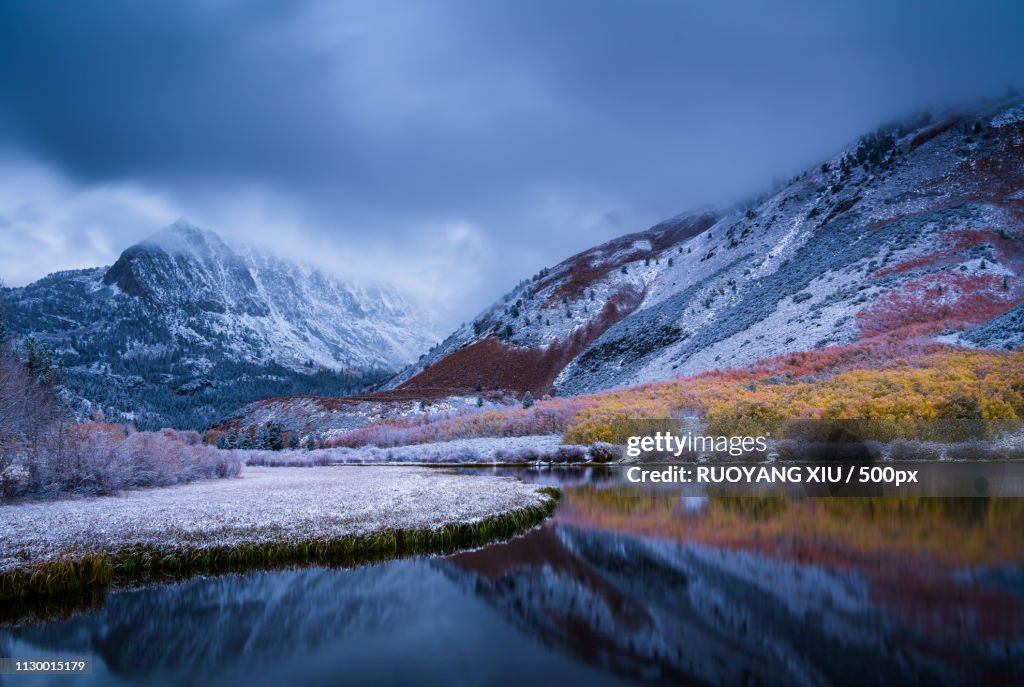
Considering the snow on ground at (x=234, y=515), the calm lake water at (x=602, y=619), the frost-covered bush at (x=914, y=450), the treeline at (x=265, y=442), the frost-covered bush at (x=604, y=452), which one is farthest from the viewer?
the treeline at (x=265, y=442)

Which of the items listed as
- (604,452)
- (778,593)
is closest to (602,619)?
(778,593)

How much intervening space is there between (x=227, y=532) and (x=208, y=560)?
4.92 feet

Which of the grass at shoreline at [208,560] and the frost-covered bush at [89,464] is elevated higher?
the frost-covered bush at [89,464]

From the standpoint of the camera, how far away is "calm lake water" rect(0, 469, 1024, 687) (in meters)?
8.39

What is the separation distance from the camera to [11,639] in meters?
9.52

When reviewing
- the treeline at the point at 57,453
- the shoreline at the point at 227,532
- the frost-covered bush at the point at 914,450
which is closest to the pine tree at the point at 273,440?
the treeline at the point at 57,453

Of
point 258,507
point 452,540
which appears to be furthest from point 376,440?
point 452,540

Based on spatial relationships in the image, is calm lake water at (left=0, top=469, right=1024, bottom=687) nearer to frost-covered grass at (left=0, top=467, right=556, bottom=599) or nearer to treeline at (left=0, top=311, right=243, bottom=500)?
frost-covered grass at (left=0, top=467, right=556, bottom=599)

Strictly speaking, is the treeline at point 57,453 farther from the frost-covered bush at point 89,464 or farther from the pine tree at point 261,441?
the pine tree at point 261,441

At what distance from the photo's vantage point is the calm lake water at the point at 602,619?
839 centimetres

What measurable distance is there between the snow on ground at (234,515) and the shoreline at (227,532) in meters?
0.03

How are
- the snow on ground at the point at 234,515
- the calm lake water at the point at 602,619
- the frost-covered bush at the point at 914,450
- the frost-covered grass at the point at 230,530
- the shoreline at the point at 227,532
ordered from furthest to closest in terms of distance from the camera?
the frost-covered bush at the point at 914,450, the snow on ground at the point at 234,515, the frost-covered grass at the point at 230,530, the shoreline at the point at 227,532, the calm lake water at the point at 602,619

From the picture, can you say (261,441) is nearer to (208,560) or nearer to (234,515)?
(234,515)

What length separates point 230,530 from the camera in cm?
1523
